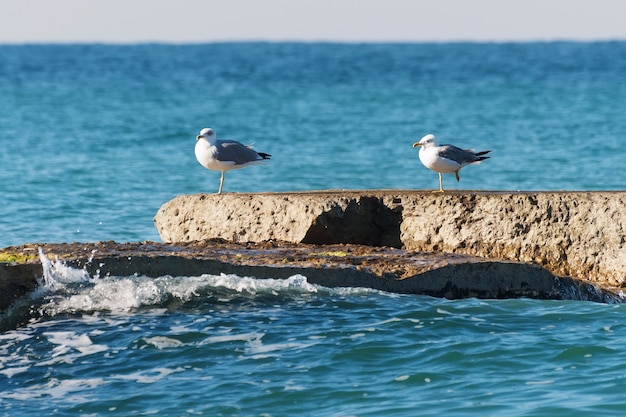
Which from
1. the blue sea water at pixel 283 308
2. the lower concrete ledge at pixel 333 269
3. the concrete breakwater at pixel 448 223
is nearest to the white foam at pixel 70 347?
the blue sea water at pixel 283 308

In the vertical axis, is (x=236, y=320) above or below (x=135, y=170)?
below

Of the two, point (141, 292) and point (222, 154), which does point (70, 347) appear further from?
point (222, 154)

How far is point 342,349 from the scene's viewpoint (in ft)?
30.0

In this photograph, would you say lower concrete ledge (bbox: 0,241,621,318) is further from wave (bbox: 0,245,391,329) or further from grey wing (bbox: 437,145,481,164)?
grey wing (bbox: 437,145,481,164)

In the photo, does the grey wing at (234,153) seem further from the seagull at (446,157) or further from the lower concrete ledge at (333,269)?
the lower concrete ledge at (333,269)

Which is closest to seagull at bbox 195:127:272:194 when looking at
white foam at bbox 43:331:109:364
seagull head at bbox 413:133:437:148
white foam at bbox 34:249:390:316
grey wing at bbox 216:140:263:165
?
grey wing at bbox 216:140:263:165

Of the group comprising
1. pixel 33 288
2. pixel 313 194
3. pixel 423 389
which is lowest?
pixel 423 389

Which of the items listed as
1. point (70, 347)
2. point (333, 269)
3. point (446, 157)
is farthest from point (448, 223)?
point (70, 347)

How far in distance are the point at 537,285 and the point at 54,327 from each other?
4.18m

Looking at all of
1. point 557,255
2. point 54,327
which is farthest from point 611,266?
Result: point 54,327

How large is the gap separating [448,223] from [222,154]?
107 inches

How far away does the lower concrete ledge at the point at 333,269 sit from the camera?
33.7ft

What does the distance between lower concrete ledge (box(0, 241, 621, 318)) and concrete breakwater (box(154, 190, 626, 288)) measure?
57cm

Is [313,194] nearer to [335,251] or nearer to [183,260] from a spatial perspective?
[335,251]
